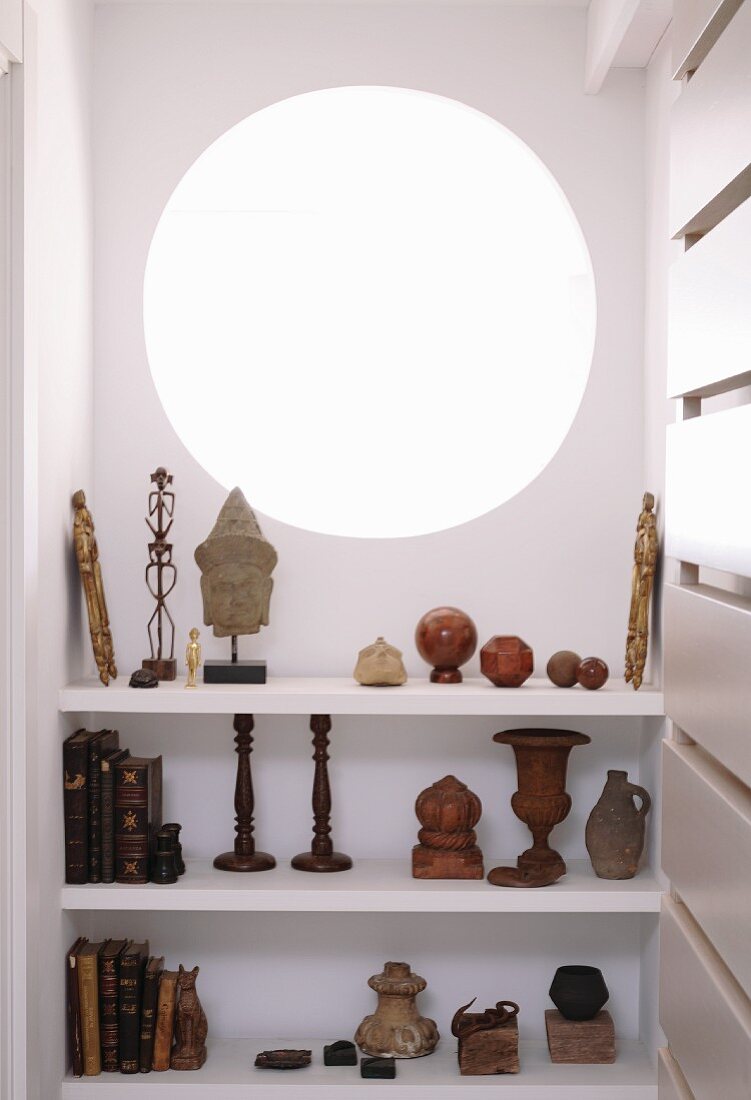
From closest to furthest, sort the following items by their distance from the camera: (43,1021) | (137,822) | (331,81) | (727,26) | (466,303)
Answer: (727,26)
(43,1021)
(137,822)
(331,81)
(466,303)

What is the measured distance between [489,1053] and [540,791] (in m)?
0.61

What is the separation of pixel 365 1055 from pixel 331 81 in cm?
242

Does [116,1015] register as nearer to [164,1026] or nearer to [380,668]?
[164,1026]

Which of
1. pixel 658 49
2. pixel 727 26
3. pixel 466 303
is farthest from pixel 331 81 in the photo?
pixel 466 303

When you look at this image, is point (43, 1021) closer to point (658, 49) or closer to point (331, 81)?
point (331, 81)

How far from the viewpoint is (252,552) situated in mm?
2928

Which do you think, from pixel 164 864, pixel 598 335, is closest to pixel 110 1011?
pixel 164 864

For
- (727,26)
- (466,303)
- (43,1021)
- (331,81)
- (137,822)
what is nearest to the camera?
(727,26)

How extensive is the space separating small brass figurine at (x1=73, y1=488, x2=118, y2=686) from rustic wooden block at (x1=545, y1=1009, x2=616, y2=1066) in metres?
1.37

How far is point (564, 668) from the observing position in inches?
114

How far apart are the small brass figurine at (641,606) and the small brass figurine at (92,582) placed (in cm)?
124

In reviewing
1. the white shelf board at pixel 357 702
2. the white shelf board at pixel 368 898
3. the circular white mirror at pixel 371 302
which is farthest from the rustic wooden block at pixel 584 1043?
the circular white mirror at pixel 371 302

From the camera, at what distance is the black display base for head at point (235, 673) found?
2.96 metres

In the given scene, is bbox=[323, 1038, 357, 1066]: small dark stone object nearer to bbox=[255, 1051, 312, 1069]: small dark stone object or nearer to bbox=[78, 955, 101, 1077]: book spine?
bbox=[255, 1051, 312, 1069]: small dark stone object
